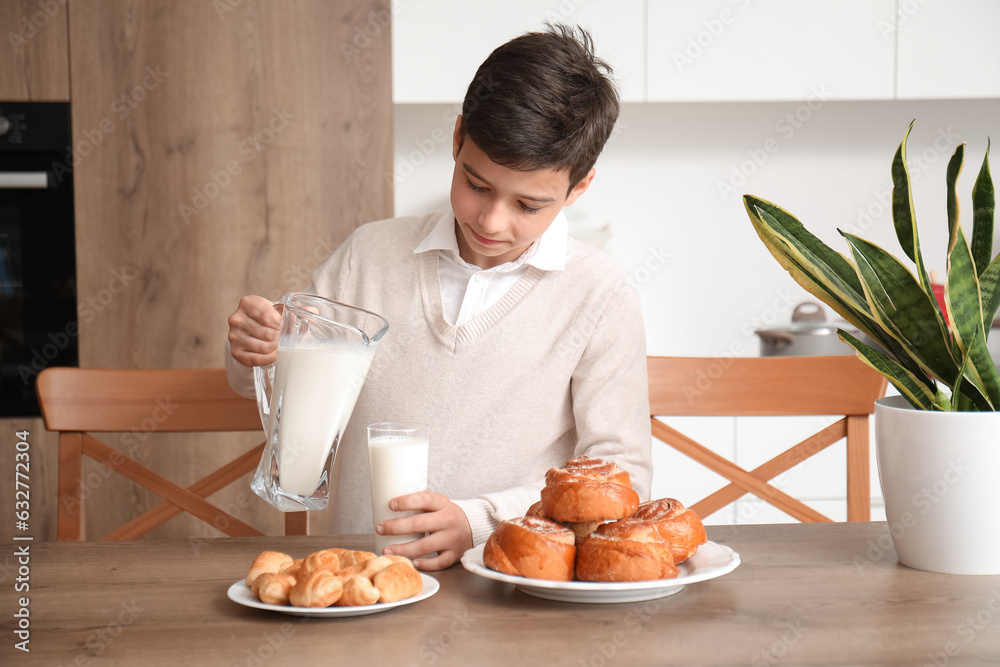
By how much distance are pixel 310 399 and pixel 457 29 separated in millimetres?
1786

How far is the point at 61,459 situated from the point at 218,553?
1.40 ft

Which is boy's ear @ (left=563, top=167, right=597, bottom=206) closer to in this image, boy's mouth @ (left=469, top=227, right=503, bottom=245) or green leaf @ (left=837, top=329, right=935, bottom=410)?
boy's mouth @ (left=469, top=227, right=503, bottom=245)

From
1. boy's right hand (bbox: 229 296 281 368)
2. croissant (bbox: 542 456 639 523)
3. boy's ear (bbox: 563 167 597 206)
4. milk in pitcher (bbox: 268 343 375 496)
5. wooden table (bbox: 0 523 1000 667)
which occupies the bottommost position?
wooden table (bbox: 0 523 1000 667)

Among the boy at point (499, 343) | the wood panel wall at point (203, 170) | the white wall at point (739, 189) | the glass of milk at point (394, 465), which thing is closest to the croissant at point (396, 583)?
the glass of milk at point (394, 465)

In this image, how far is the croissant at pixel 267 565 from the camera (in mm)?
734

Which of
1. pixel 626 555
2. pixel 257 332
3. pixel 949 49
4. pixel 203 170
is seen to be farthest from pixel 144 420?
pixel 949 49

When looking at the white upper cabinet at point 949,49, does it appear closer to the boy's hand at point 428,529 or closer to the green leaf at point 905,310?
the green leaf at point 905,310

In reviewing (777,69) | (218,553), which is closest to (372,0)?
(777,69)

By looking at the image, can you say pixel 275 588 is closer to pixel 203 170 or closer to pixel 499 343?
pixel 499 343

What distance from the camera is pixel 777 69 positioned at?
243cm

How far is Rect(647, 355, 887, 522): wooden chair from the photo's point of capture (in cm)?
123

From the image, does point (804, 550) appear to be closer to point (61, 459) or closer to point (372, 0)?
point (61, 459)

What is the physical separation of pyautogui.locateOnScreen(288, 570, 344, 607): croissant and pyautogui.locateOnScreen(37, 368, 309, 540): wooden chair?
19.7 inches

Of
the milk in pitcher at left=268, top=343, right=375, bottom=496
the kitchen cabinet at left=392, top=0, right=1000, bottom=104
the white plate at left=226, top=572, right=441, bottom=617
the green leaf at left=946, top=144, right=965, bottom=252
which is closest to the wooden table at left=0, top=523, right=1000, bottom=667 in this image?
the white plate at left=226, top=572, right=441, bottom=617
